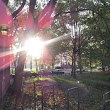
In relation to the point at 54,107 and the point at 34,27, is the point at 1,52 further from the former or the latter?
the point at 54,107

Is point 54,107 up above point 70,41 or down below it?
below

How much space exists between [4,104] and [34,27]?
442 centimetres

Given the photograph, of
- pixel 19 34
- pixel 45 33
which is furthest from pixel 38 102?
pixel 19 34

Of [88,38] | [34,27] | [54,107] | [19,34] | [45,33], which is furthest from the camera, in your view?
[19,34]

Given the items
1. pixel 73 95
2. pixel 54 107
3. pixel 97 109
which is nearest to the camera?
pixel 54 107

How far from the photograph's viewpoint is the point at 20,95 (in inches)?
566

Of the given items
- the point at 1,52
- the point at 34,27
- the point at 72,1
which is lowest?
the point at 1,52

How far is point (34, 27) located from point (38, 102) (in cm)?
392

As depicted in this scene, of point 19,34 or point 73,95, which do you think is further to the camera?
point 19,34

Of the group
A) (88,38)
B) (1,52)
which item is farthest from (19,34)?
(1,52)

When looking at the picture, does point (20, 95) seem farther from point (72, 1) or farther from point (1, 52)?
point (72, 1)

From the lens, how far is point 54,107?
11.3 metres

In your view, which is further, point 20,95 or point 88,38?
point 88,38

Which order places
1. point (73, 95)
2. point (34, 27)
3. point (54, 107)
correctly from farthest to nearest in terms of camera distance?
point (73, 95) → point (34, 27) → point (54, 107)
